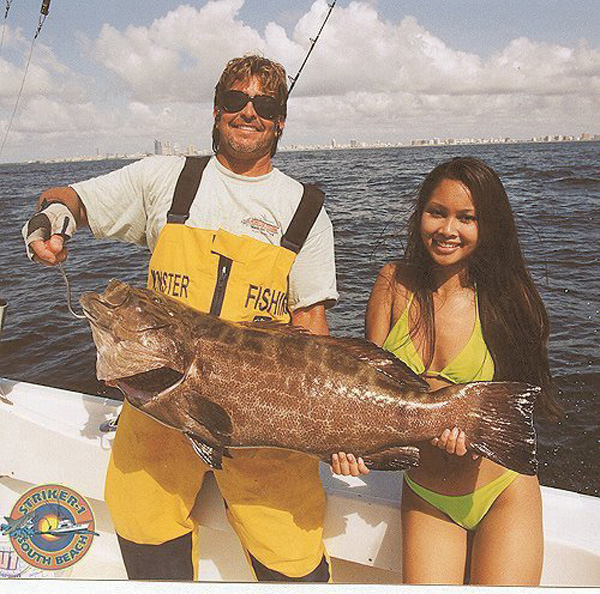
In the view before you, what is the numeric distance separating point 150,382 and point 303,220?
3.80 feet

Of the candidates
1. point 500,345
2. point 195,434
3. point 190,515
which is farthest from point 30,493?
point 500,345

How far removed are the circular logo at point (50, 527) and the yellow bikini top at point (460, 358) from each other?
1979 mm

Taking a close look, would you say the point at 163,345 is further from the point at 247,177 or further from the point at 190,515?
the point at 190,515

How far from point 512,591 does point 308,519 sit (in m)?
1.19

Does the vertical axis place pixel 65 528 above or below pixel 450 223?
below

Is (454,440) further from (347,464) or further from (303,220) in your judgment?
(303,220)

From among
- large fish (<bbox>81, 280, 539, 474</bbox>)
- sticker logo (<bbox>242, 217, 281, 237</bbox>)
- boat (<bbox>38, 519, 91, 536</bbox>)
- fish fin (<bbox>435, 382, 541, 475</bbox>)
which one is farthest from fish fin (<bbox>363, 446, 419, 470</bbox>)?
boat (<bbox>38, 519, 91, 536</bbox>)

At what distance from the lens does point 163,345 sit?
254 centimetres

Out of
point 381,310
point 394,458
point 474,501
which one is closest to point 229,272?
point 381,310

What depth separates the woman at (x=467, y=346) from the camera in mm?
2762

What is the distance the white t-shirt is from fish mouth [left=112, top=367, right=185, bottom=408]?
81 centimetres

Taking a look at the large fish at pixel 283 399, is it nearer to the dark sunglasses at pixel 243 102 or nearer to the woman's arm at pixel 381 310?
the woman's arm at pixel 381 310

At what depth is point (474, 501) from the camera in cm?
280

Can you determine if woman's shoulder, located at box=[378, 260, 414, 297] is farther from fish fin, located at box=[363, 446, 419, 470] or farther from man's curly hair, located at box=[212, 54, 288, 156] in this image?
man's curly hair, located at box=[212, 54, 288, 156]
